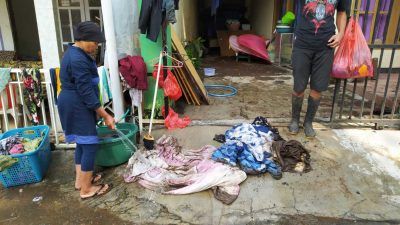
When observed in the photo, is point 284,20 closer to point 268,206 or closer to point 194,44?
point 194,44

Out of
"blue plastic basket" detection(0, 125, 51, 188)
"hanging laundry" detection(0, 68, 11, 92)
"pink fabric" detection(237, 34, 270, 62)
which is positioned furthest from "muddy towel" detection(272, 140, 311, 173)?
"pink fabric" detection(237, 34, 270, 62)

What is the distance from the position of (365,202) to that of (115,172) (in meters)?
2.57

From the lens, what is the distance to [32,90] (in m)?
4.07

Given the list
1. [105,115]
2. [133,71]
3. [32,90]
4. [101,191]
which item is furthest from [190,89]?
[101,191]

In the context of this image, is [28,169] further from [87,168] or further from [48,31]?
[48,31]

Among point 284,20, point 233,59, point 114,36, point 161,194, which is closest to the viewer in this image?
point 161,194

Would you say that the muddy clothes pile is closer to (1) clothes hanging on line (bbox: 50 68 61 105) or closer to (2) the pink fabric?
(1) clothes hanging on line (bbox: 50 68 61 105)

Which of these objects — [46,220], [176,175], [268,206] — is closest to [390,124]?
[268,206]

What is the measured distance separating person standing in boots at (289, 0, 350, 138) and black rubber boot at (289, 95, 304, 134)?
95 mm

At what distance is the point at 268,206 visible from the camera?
3127 mm

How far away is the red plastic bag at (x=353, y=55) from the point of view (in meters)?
3.97

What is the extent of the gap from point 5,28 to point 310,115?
6.38 metres

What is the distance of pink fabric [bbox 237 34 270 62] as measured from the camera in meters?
9.24

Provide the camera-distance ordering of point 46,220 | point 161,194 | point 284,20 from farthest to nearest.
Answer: point 284,20
point 161,194
point 46,220
